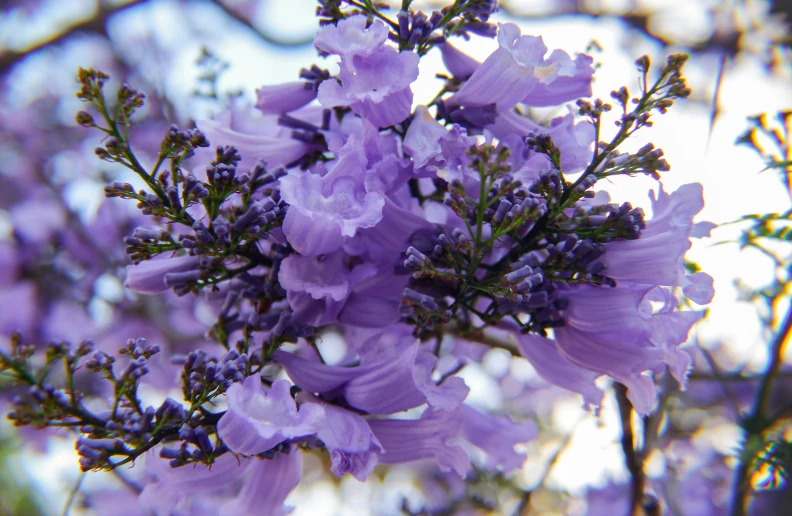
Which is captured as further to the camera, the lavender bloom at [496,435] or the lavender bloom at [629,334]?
the lavender bloom at [496,435]

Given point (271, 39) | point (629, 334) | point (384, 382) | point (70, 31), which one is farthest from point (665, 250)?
point (70, 31)

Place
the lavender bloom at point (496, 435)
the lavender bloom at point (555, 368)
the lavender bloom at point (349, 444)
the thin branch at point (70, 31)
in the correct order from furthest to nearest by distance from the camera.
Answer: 1. the thin branch at point (70, 31)
2. the lavender bloom at point (496, 435)
3. the lavender bloom at point (555, 368)
4. the lavender bloom at point (349, 444)

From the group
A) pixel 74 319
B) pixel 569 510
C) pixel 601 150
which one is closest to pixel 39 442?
pixel 74 319

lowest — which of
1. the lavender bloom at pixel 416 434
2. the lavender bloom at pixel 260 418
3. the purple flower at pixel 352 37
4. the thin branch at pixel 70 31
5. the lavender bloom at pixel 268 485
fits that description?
the thin branch at pixel 70 31

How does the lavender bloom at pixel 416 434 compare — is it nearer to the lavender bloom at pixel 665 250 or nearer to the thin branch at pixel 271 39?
the lavender bloom at pixel 665 250

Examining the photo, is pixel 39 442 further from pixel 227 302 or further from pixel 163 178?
pixel 163 178

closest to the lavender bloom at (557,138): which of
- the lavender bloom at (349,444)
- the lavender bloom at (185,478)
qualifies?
the lavender bloom at (349,444)

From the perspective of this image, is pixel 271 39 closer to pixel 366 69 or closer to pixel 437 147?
pixel 366 69
